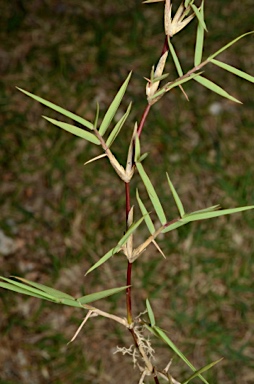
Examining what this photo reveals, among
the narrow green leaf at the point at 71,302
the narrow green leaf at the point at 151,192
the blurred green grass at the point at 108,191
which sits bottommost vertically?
the blurred green grass at the point at 108,191

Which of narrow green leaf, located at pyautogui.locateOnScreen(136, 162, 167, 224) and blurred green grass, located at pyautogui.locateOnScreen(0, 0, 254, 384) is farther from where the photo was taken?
blurred green grass, located at pyautogui.locateOnScreen(0, 0, 254, 384)

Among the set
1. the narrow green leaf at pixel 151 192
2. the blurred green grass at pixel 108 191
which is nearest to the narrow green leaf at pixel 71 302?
the narrow green leaf at pixel 151 192

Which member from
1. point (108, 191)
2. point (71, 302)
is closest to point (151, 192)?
point (71, 302)

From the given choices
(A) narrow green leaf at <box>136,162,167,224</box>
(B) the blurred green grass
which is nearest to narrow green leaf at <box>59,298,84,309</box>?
(A) narrow green leaf at <box>136,162,167,224</box>

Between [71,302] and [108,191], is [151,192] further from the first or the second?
[108,191]

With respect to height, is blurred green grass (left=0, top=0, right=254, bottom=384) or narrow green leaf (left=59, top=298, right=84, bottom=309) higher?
narrow green leaf (left=59, top=298, right=84, bottom=309)

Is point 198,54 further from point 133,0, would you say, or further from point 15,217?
point 133,0

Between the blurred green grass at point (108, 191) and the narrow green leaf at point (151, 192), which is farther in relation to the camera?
the blurred green grass at point (108, 191)

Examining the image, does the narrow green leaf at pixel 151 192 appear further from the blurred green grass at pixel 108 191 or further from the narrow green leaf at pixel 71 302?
the blurred green grass at pixel 108 191

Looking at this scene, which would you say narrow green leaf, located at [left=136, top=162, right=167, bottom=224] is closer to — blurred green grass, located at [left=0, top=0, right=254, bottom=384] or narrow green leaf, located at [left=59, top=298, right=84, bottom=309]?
narrow green leaf, located at [left=59, top=298, right=84, bottom=309]
